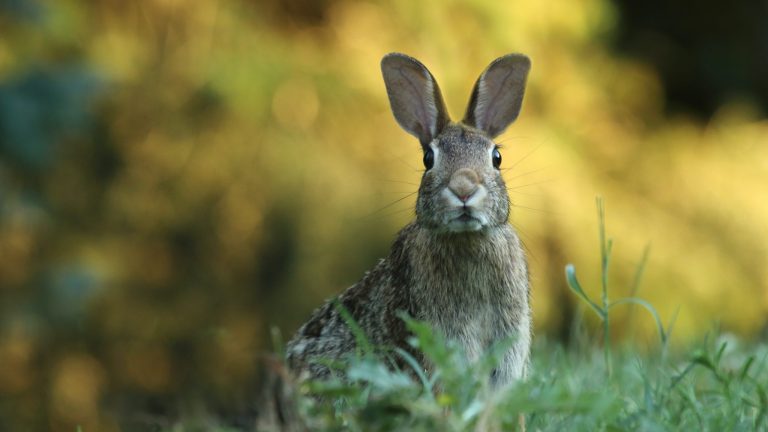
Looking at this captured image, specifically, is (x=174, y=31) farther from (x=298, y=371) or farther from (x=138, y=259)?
(x=298, y=371)

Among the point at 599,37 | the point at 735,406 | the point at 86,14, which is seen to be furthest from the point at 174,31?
the point at 735,406

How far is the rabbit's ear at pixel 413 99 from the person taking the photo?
10.5 feet

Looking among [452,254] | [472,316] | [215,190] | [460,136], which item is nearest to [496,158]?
[460,136]

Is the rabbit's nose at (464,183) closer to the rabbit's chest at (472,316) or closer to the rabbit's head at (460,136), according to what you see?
the rabbit's head at (460,136)

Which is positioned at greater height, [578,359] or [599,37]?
[599,37]

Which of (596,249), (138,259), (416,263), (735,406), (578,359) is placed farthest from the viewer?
(138,259)

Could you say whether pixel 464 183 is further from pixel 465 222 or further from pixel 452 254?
pixel 452 254

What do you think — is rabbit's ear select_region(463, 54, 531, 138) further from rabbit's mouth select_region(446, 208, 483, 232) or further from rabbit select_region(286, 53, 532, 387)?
rabbit's mouth select_region(446, 208, 483, 232)

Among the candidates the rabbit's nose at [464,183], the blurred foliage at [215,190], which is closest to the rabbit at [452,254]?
the rabbit's nose at [464,183]

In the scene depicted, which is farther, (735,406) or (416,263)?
(416,263)

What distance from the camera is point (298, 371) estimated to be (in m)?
3.11

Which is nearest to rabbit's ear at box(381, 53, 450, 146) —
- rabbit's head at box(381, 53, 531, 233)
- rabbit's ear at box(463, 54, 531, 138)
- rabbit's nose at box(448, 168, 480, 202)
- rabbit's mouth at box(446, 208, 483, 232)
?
rabbit's head at box(381, 53, 531, 233)

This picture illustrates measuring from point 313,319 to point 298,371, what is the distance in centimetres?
29

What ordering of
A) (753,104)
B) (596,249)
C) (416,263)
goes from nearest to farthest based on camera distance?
1. (416,263)
2. (596,249)
3. (753,104)
